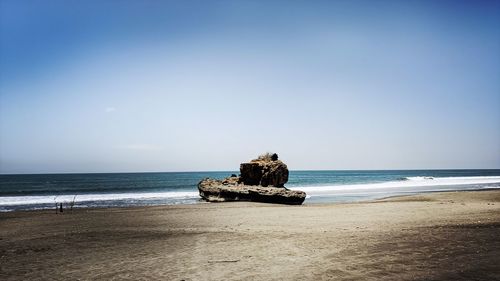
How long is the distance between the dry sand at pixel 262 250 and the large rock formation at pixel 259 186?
39.3 feet

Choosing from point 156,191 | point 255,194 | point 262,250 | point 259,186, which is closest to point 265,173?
point 259,186

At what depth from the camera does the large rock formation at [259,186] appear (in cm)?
2767

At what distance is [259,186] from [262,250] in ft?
70.5

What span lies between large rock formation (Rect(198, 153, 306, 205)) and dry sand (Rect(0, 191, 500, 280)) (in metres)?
12.0

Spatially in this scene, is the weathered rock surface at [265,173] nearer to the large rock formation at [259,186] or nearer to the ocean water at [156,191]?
the large rock formation at [259,186]

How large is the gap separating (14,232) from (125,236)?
6.03 meters

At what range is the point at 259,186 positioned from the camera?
30922 mm

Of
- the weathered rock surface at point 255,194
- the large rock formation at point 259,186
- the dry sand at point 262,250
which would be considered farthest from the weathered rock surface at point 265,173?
the dry sand at point 262,250

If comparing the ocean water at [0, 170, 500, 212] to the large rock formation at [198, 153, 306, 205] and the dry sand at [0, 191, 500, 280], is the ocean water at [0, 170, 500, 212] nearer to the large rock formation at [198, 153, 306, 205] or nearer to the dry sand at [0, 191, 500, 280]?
the large rock formation at [198, 153, 306, 205]

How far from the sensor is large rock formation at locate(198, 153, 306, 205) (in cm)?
2767

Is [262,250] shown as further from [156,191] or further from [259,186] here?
[156,191]

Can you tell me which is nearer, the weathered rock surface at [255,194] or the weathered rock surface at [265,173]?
the weathered rock surface at [255,194]

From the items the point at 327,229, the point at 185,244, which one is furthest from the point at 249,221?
the point at 185,244

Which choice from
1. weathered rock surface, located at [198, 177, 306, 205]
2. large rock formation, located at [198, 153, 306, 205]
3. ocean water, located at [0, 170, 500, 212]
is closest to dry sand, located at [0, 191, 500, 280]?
weathered rock surface, located at [198, 177, 306, 205]
